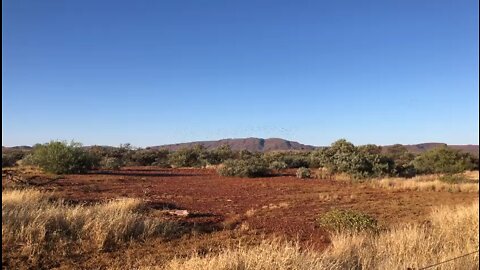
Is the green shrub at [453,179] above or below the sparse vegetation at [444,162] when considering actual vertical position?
below

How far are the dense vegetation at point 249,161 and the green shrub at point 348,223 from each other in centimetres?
1542

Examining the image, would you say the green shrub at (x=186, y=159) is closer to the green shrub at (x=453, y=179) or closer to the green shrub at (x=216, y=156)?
the green shrub at (x=216, y=156)

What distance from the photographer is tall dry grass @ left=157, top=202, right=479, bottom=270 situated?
6129 millimetres

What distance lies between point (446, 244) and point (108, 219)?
271 inches

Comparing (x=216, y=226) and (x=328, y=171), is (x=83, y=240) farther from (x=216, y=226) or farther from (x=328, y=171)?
(x=328, y=171)

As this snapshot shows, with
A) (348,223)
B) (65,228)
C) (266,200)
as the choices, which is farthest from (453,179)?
(65,228)

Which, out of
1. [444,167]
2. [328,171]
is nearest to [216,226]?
[328,171]

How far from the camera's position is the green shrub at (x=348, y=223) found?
10.4 metres

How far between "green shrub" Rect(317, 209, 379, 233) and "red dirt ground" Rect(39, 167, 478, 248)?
351 mm

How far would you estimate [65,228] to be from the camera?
898cm

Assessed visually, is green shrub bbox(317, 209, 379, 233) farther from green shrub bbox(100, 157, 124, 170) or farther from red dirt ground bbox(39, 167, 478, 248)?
green shrub bbox(100, 157, 124, 170)

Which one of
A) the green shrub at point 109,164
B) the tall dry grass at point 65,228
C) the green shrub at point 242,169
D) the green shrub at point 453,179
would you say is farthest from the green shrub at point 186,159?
the tall dry grass at point 65,228

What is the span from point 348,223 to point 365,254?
110 inches

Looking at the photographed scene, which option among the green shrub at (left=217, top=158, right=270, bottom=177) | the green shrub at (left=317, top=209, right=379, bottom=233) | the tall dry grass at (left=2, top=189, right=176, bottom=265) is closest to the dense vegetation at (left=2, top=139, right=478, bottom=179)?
the green shrub at (left=217, top=158, right=270, bottom=177)
